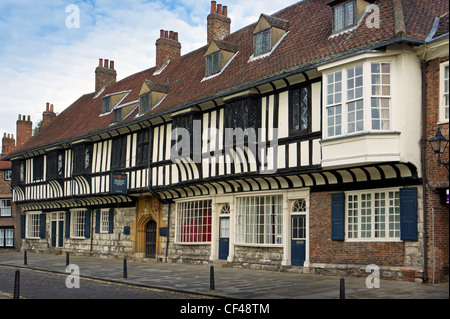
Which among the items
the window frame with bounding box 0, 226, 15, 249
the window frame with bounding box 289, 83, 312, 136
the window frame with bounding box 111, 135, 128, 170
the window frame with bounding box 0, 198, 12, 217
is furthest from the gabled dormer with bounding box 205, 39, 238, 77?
the window frame with bounding box 0, 226, 15, 249

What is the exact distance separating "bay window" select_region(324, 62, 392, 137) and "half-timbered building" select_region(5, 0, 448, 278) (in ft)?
0.11

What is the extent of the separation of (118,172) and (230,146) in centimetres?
837

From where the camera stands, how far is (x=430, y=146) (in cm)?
1550

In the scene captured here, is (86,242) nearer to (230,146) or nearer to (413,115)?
(230,146)

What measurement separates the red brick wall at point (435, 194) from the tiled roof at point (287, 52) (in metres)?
1.27

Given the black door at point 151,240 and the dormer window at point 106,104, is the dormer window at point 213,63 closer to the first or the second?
the black door at point 151,240

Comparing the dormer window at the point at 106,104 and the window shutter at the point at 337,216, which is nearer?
the window shutter at the point at 337,216

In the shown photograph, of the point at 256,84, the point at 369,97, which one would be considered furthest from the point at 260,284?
the point at 256,84

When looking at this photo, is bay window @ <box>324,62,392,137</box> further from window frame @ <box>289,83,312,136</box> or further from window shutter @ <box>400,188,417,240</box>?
window shutter @ <box>400,188,417,240</box>

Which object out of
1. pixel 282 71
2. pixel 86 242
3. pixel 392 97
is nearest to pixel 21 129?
pixel 86 242

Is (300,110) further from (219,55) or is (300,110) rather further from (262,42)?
(219,55)

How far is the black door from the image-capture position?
89.3 ft

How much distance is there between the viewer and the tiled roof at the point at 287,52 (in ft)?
53.8

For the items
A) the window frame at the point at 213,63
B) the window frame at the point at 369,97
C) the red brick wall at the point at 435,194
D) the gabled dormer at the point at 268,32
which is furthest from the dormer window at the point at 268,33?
the red brick wall at the point at 435,194
